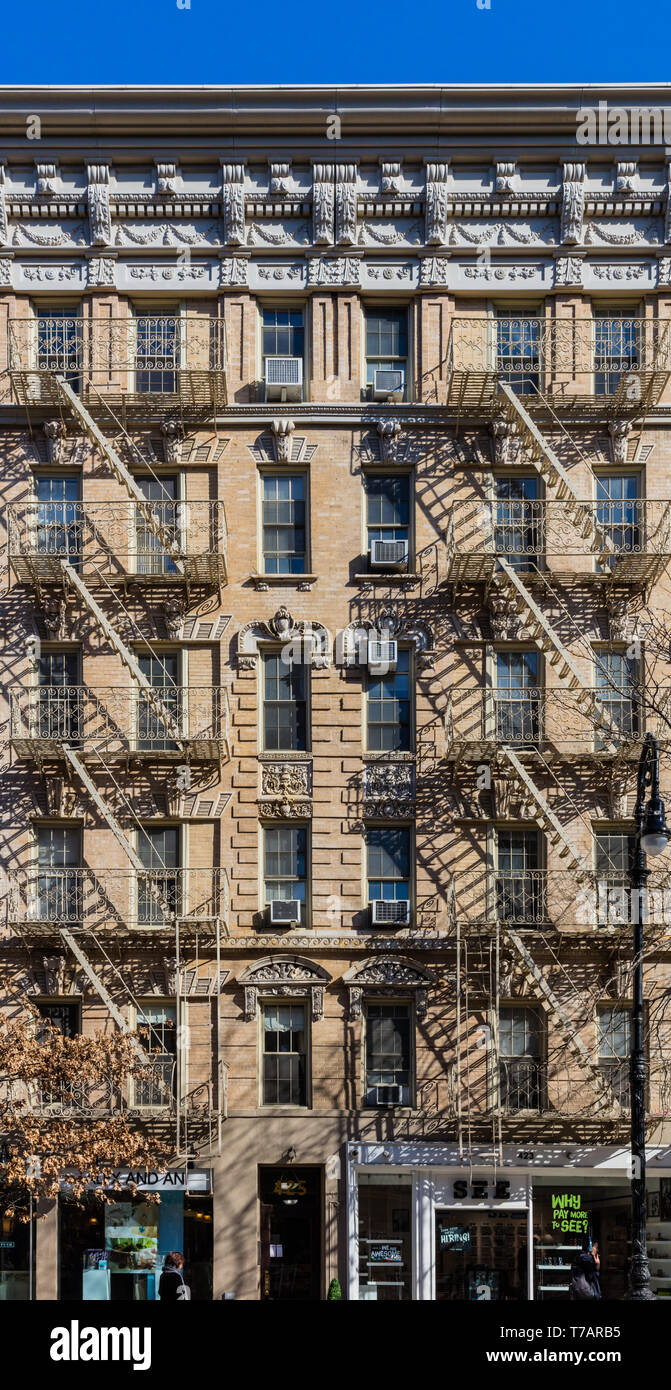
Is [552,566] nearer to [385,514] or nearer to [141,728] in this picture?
[385,514]

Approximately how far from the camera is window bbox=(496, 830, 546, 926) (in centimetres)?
2423

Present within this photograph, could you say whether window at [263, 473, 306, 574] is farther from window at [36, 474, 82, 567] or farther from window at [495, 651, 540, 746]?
window at [495, 651, 540, 746]

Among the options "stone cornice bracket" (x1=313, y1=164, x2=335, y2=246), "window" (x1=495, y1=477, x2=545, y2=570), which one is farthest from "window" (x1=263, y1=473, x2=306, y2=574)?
"stone cornice bracket" (x1=313, y1=164, x2=335, y2=246)

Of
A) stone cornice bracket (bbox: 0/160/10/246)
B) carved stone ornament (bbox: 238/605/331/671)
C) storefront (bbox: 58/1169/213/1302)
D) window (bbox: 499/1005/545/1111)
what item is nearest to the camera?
storefront (bbox: 58/1169/213/1302)

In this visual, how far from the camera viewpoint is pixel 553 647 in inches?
965

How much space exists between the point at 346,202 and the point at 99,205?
4840mm

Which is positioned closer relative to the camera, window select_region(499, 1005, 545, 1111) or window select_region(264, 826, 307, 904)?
window select_region(499, 1005, 545, 1111)

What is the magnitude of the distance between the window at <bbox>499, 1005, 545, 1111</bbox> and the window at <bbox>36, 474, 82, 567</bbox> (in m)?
11.9

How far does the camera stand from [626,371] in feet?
82.8

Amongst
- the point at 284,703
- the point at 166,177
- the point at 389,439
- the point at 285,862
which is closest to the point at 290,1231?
Answer: the point at 285,862

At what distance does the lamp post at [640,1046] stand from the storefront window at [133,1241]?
28.8ft

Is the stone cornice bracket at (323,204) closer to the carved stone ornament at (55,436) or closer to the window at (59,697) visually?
the carved stone ornament at (55,436)

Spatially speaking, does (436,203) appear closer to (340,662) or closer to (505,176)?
(505,176)
